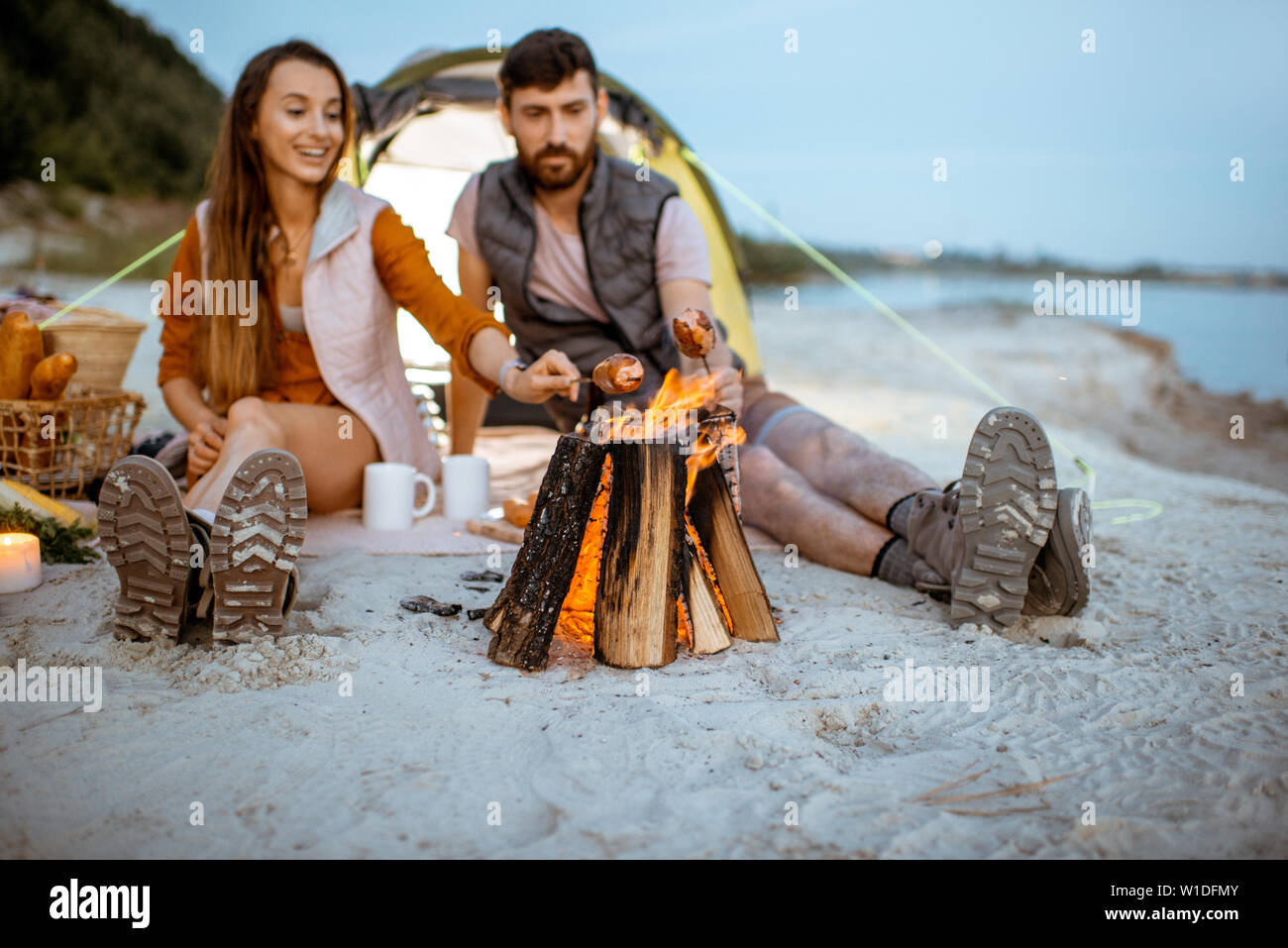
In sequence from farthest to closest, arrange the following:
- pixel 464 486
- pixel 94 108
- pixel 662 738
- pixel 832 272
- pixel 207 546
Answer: pixel 94 108, pixel 832 272, pixel 464 486, pixel 207 546, pixel 662 738

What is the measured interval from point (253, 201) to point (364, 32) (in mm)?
12098

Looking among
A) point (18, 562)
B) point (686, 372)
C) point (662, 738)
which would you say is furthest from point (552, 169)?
point (662, 738)

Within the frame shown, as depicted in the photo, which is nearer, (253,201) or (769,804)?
(769,804)

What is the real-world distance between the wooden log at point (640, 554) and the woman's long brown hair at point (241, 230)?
4.83 feet

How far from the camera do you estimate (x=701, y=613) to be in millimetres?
2137

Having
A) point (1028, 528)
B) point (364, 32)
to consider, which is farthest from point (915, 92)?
point (1028, 528)

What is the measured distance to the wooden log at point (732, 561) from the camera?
2211 millimetres

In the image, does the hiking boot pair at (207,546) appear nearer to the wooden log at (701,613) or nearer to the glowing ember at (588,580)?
the glowing ember at (588,580)

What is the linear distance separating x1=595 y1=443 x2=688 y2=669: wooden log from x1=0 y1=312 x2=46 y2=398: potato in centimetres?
222

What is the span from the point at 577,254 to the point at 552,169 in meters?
0.30

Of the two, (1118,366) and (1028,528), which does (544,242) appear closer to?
(1028,528)

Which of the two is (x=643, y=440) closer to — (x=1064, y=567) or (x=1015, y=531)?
(x=1015, y=531)

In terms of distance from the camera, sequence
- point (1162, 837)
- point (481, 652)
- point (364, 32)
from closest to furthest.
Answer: point (1162, 837) < point (481, 652) < point (364, 32)

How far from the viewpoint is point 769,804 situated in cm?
148
